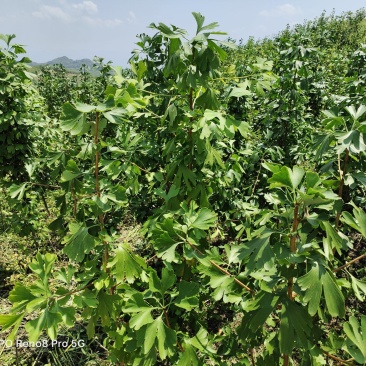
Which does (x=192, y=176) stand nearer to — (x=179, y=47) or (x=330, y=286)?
(x=179, y=47)

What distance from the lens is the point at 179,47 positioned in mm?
1846

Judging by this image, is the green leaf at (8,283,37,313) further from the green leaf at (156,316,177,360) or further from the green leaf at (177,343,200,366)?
the green leaf at (177,343,200,366)

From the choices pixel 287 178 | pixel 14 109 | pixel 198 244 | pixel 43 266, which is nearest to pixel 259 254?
pixel 287 178

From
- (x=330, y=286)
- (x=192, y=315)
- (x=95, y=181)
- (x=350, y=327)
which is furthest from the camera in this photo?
(x=192, y=315)

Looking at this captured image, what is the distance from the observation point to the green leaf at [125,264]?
5.28 feet

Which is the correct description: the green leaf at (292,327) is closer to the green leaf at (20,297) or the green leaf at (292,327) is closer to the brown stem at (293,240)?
the brown stem at (293,240)

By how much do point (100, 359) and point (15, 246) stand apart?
271 centimetres

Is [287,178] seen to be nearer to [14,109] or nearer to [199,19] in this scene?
[199,19]

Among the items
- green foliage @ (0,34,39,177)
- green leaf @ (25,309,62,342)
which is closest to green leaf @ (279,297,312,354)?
green leaf @ (25,309,62,342)

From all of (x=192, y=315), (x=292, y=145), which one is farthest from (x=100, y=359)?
(x=292, y=145)

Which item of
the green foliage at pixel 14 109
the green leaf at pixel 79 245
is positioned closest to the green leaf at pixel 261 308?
the green leaf at pixel 79 245

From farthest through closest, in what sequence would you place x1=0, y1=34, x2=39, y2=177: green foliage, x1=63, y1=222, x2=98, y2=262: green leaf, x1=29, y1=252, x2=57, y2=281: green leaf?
x1=0, y1=34, x2=39, y2=177: green foliage, x1=63, y1=222, x2=98, y2=262: green leaf, x1=29, y1=252, x2=57, y2=281: green leaf

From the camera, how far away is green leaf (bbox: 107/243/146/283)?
5.28 feet

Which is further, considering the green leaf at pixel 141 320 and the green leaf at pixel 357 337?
the green leaf at pixel 141 320
